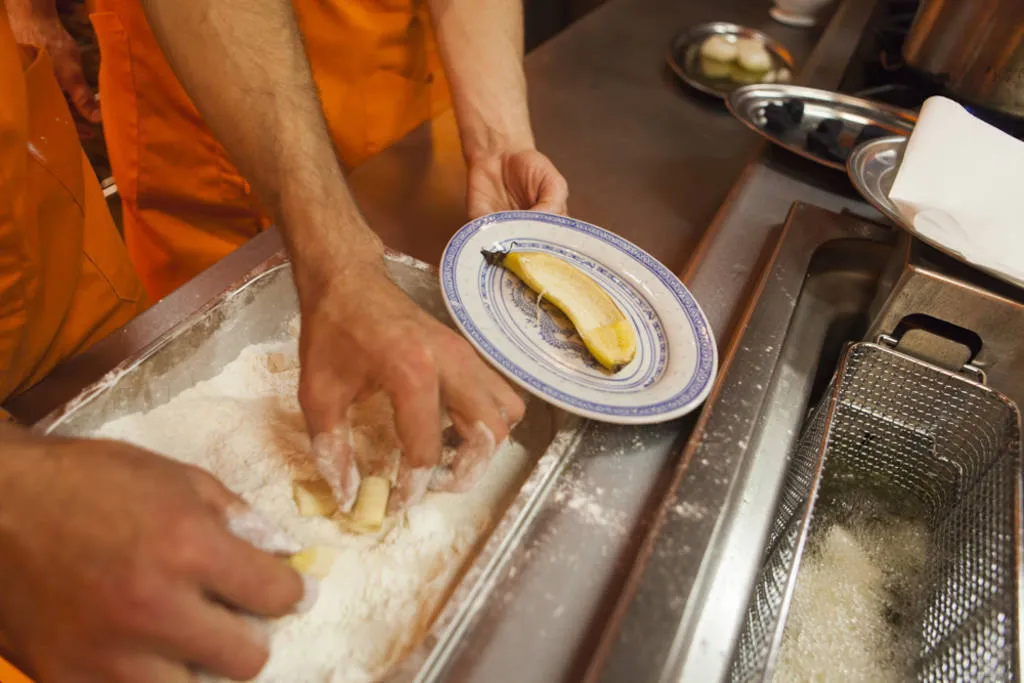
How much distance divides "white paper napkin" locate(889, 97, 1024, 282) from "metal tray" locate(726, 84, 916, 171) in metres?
0.39

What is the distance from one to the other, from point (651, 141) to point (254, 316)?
3.65 feet

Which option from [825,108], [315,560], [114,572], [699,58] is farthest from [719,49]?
[114,572]

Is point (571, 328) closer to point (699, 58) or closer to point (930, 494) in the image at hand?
point (930, 494)

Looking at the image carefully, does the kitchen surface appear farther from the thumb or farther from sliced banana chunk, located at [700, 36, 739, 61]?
sliced banana chunk, located at [700, 36, 739, 61]

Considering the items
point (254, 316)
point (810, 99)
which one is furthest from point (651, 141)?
point (254, 316)

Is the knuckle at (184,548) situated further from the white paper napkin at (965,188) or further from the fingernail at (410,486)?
the white paper napkin at (965,188)

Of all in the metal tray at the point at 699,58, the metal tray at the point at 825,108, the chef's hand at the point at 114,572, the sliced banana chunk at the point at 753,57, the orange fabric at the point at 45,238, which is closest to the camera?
the chef's hand at the point at 114,572

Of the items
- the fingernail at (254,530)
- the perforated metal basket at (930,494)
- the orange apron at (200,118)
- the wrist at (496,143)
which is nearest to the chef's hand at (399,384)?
the fingernail at (254,530)

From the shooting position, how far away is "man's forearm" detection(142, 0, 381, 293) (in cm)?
84

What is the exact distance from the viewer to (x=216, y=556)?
46cm

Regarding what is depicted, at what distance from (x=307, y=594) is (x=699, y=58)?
1.88 meters

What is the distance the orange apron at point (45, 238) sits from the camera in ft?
3.10

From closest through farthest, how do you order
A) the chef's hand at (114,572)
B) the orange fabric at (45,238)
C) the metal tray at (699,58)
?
the chef's hand at (114,572) → the orange fabric at (45,238) → the metal tray at (699,58)

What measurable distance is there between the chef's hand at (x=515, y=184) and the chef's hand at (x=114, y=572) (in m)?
0.73
